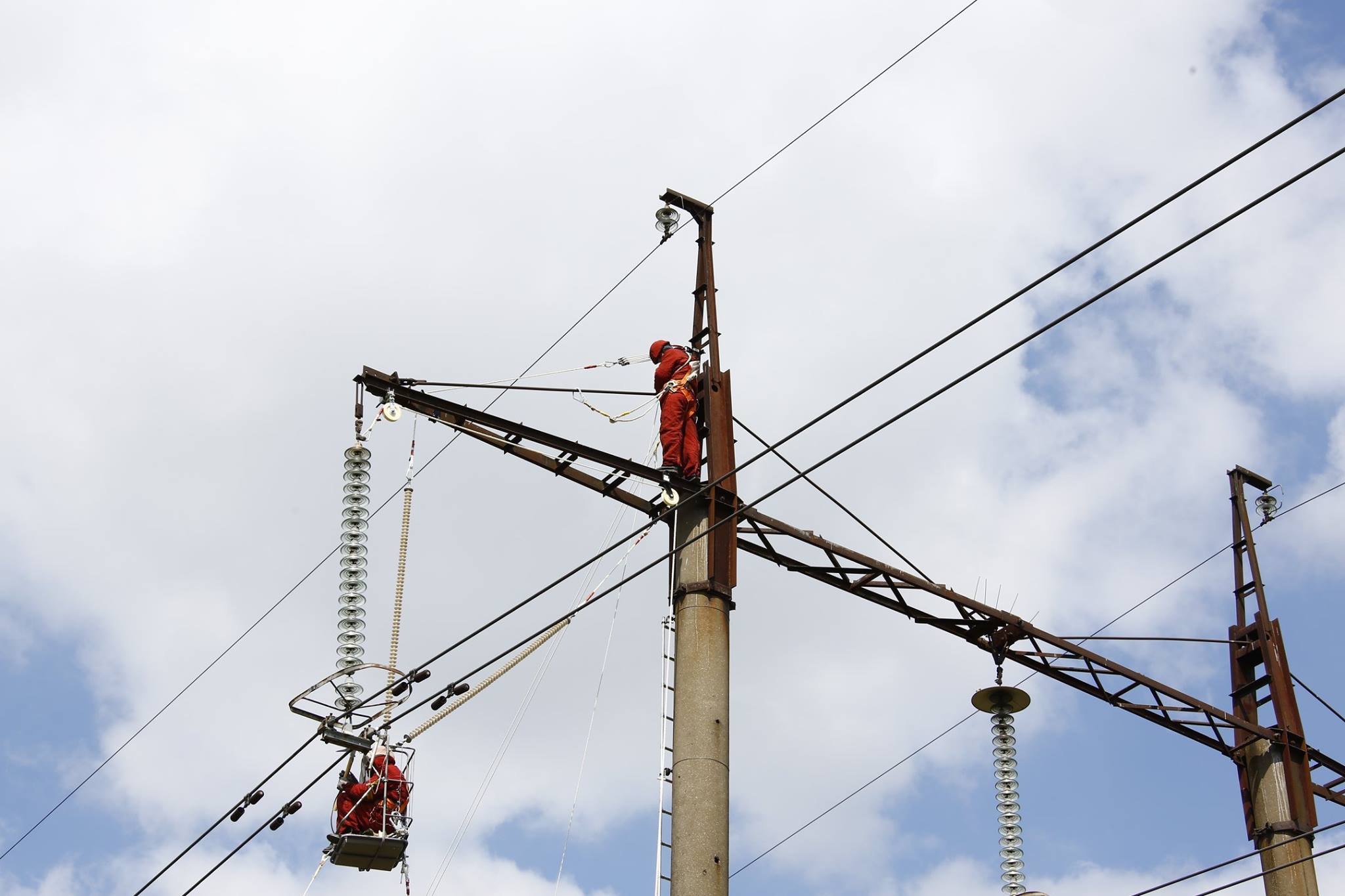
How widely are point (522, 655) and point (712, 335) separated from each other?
12.8 ft

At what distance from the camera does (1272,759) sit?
77.8 ft

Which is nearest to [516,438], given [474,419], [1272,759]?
[474,419]

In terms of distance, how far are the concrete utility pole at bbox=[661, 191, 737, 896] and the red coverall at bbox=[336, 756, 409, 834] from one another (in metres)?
2.78

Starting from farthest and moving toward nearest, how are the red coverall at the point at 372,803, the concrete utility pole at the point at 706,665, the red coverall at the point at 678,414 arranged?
1. the red coverall at the point at 678,414
2. the red coverall at the point at 372,803
3. the concrete utility pole at the point at 706,665

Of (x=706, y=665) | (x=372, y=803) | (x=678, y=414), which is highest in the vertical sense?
(x=678, y=414)

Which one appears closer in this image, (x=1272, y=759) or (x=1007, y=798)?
(x=1007, y=798)

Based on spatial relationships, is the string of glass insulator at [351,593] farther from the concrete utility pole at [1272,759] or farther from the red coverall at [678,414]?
the concrete utility pole at [1272,759]

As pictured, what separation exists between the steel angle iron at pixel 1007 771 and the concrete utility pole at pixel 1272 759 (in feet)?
16.0

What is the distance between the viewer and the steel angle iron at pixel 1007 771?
17766 millimetres

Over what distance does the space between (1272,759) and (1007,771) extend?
669cm

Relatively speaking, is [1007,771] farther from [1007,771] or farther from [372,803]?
[372,803]

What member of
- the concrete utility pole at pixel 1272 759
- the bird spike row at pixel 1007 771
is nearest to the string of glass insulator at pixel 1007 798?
the bird spike row at pixel 1007 771

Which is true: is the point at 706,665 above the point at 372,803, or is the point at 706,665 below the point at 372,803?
above

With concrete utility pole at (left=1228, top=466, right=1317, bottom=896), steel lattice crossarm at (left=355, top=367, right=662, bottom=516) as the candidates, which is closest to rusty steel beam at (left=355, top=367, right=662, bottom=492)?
steel lattice crossarm at (left=355, top=367, right=662, bottom=516)
